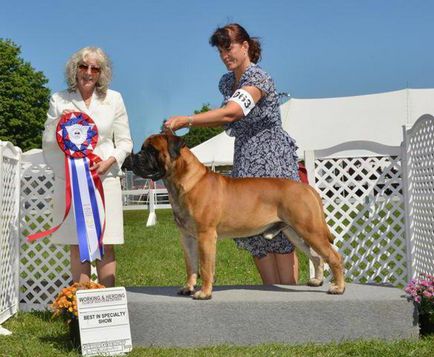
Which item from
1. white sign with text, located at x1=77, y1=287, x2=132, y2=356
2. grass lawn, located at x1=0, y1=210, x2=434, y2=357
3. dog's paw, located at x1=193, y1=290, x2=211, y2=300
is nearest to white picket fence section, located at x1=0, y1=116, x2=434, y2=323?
grass lawn, located at x1=0, y1=210, x2=434, y2=357

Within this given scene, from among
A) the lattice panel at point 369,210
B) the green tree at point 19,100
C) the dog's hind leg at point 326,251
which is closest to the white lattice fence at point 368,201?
the lattice panel at point 369,210

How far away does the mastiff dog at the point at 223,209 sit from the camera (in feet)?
14.6

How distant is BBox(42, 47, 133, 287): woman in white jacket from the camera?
512 cm

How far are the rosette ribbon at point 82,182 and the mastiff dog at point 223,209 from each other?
32.1 inches

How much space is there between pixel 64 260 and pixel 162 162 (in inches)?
121

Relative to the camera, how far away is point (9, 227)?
6164 mm

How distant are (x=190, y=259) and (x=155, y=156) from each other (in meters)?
0.99

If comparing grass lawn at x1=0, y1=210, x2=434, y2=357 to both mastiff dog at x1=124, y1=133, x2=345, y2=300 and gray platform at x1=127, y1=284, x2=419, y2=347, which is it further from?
mastiff dog at x1=124, y1=133, x2=345, y2=300

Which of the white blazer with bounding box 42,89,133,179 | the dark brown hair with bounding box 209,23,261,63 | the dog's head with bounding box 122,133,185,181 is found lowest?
the dog's head with bounding box 122,133,185,181

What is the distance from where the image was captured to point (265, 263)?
5.38 metres

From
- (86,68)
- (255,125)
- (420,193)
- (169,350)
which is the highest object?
(86,68)

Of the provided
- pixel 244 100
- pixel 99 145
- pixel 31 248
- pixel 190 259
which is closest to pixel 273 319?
pixel 190 259

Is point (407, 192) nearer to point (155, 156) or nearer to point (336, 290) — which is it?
point (336, 290)

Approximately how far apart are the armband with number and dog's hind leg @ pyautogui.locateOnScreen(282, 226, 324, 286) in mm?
1086
